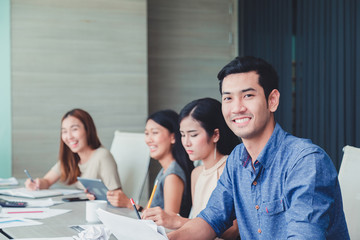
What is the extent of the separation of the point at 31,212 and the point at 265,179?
107 cm

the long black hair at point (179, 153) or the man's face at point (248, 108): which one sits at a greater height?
the man's face at point (248, 108)

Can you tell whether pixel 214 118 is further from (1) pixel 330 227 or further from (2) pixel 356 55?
(2) pixel 356 55

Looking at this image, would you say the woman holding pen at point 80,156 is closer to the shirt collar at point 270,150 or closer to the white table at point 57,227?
the white table at point 57,227

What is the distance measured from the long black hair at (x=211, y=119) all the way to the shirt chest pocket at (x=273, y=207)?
74 cm

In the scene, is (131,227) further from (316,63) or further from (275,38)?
(275,38)

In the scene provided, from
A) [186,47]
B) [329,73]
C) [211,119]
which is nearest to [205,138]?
[211,119]

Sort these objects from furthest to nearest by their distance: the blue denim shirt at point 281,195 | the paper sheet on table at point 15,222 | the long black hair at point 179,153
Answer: the long black hair at point 179,153, the paper sheet on table at point 15,222, the blue denim shirt at point 281,195

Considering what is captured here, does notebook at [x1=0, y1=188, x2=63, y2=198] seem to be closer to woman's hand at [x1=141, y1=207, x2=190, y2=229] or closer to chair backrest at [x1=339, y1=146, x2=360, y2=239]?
woman's hand at [x1=141, y1=207, x2=190, y2=229]

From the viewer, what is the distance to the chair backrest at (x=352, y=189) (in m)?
1.57

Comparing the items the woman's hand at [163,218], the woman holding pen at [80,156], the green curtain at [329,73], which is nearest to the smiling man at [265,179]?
the woman's hand at [163,218]

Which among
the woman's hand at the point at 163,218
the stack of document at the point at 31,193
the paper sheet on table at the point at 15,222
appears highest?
the woman's hand at the point at 163,218

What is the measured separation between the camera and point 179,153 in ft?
7.86

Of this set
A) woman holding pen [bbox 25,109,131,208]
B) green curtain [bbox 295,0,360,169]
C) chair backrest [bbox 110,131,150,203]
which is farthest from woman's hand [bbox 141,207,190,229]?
green curtain [bbox 295,0,360,169]

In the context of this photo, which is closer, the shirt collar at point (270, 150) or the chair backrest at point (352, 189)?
the shirt collar at point (270, 150)
